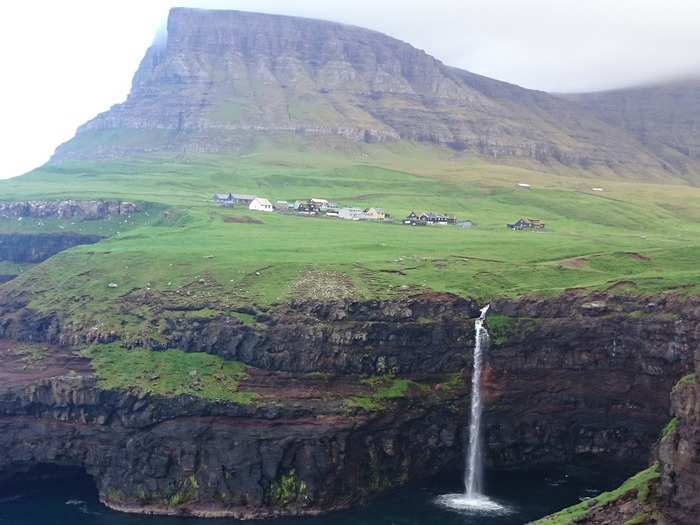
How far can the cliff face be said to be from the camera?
96562mm

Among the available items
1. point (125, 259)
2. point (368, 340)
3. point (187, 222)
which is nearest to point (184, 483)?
point (368, 340)

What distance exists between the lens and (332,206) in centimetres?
19525

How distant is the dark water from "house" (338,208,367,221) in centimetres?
8416

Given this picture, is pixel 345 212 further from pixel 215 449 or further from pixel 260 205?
pixel 215 449

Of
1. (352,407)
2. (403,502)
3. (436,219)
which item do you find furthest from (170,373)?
(436,219)

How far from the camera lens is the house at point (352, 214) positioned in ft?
588

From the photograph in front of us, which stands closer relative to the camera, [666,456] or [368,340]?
[666,456]

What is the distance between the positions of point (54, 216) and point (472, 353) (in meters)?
109

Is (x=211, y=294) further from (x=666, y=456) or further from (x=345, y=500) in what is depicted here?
(x=666, y=456)

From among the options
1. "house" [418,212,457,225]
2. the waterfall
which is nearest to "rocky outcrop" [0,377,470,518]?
the waterfall

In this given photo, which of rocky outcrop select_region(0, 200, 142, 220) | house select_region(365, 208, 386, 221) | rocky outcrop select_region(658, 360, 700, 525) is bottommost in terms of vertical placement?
rocky outcrop select_region(658, 360, 700, 525)

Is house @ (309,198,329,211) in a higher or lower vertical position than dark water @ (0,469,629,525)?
higher

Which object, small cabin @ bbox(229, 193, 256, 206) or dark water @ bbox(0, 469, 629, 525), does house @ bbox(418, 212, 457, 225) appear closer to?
small cabin @ bbox(229, 193, 256, 206)

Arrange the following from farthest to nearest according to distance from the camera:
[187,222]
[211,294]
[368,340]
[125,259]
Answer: [187,222] → [125,259] → [211,294] → [368,340]
